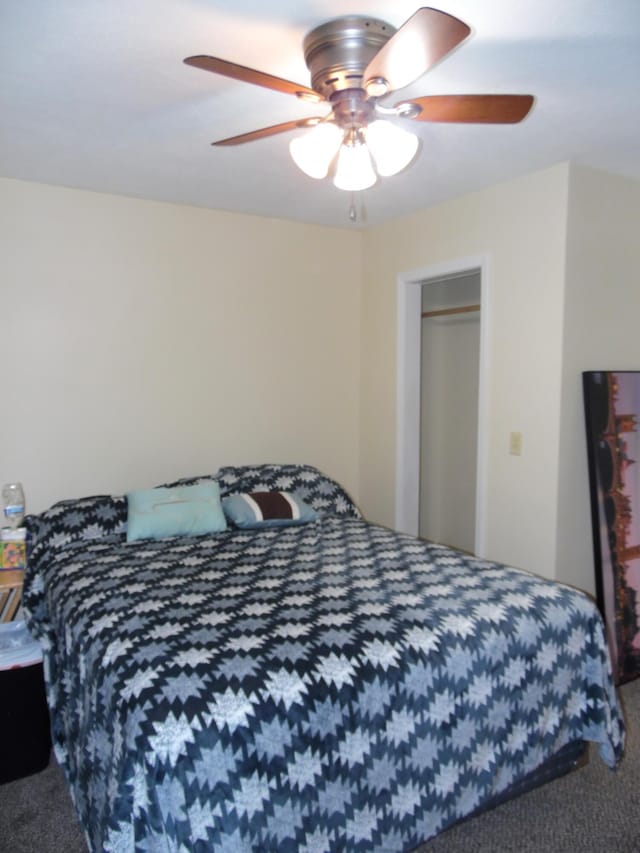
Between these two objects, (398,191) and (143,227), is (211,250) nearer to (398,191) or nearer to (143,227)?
(143,227)

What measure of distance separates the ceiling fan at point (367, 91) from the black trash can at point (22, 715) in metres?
2.00

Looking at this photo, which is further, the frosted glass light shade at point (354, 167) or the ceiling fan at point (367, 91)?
the frosted glass light shade at point (354, 167)

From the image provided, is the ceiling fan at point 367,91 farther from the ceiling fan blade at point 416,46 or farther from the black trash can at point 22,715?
the black trash can at point 22,715

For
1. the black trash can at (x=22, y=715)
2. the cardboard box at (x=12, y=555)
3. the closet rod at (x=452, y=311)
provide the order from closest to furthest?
1. the black trash can at (x=22, y=715)
2. the cardboard box at (x=12, y=555)
3. the closet rod at (x=452, y=311)

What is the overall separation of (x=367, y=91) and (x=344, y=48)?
0.50 feet

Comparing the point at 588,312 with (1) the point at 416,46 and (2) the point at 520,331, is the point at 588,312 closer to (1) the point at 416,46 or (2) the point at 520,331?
(2) the point at 520,331

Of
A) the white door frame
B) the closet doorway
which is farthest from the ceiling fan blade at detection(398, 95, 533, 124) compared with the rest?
the closet doorway

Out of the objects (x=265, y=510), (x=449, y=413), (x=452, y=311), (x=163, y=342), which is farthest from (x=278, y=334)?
(x=449, y=413)

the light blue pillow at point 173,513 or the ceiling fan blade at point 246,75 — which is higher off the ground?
the ceiling fan blade at point 246,75

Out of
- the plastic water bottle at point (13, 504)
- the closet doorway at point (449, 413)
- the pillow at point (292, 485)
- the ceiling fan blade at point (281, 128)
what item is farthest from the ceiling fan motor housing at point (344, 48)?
the closet doorway at point (449, 413)

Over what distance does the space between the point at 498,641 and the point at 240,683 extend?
0.82 metres

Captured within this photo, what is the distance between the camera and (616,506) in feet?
9.54

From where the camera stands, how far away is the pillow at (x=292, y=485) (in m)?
3.29

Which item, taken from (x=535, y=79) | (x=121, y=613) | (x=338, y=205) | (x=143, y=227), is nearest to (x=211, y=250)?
(x=143, y=227)
